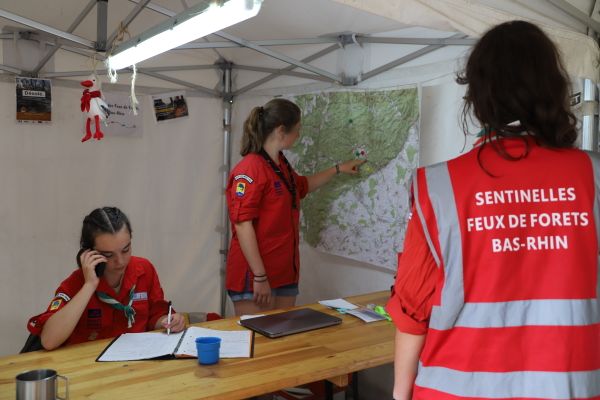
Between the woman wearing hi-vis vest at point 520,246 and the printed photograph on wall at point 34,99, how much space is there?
9.86ft

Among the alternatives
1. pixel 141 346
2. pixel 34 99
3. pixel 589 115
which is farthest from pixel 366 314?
pixel 34 99

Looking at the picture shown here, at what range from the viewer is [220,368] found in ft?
5.74

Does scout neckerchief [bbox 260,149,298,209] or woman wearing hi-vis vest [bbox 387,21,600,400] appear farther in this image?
scout neckerchief [bbox 260,149,298,209]

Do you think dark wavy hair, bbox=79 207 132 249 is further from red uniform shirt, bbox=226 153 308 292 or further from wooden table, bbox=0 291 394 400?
red uniform shirt, bbox=226 153 308 292

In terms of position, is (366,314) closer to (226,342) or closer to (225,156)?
(226,342)

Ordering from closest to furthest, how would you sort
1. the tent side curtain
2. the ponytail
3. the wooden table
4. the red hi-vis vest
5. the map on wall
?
the red hi-vis vest → the wooden table → the tent side curtain → the ponytail → the map on wall

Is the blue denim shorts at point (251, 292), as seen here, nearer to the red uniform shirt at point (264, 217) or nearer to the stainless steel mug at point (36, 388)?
the red uniform shirt at point (264, 217)

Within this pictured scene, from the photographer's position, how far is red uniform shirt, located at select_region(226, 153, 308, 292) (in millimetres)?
2748

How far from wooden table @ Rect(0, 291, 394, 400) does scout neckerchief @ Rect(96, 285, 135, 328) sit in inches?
5.3

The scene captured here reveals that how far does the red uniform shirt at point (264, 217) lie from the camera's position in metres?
2.75

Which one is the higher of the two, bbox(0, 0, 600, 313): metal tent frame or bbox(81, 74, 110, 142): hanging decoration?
bbox(0, 0, 600, 313): metal tent frame

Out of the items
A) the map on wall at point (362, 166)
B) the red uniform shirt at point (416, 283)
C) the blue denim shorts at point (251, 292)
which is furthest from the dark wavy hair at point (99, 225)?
the map on wall at point (362, 166)

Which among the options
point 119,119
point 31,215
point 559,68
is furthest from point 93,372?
point 119,119

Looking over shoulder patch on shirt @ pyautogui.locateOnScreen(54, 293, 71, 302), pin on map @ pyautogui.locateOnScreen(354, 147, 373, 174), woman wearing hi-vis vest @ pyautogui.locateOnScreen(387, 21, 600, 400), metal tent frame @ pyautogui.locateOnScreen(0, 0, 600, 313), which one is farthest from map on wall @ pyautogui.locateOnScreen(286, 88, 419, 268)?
woman wearing hi-vis vest @ pyautogui.locateOnScreen(387, 21, 600, 400)
